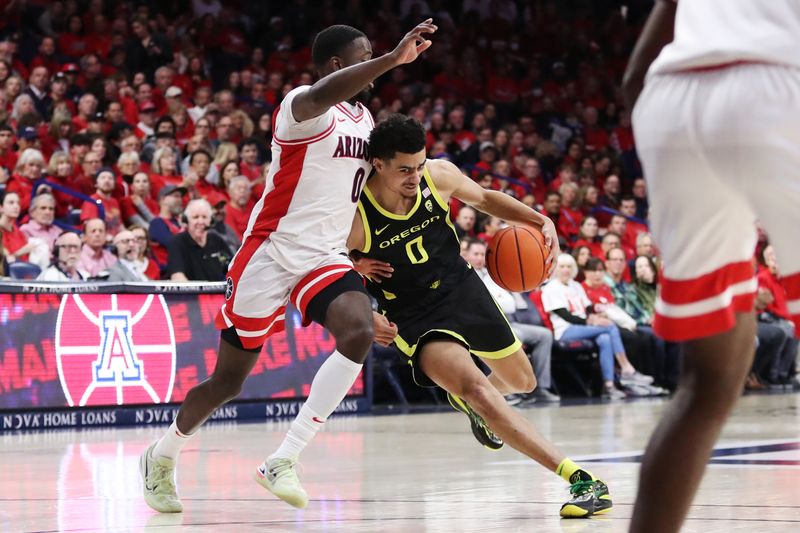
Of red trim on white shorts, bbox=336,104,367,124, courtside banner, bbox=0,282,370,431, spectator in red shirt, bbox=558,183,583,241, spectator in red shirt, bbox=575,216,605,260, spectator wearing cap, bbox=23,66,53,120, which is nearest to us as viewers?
red trim on white shorts, bbox=336,104,367,124

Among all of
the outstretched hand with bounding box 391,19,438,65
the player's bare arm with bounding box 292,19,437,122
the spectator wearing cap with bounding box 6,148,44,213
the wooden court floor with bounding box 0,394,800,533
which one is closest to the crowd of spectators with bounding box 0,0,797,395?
the spectator wearing cap with bounding box 6,148,44,213

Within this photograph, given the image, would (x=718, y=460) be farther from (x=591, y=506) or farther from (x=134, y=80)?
(x=134, y=80)

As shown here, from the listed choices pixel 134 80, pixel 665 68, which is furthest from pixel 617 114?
pixel 665 68

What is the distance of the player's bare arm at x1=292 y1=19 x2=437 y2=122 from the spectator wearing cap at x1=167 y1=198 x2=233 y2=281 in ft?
19.0

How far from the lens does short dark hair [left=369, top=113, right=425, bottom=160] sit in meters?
5.29

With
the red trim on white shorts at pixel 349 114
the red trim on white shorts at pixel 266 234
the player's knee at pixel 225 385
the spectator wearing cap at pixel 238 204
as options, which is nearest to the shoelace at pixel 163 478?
the player's knee at pixel 225 385

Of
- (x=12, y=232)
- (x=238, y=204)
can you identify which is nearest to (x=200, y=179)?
(x=238, y=204)

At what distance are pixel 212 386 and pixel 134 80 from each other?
31.7ft

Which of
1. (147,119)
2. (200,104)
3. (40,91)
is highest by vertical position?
(40,91)

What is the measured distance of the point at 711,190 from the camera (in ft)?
8.32

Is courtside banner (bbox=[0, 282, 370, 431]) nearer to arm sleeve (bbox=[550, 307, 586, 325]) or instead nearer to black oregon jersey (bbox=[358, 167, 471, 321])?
arm sleeve (bbox=[550, 307, 586, 325])

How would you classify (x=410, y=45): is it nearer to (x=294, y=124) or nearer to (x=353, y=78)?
(x=353, y=78)

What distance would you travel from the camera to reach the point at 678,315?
2.62m

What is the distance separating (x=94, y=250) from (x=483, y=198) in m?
5.64
